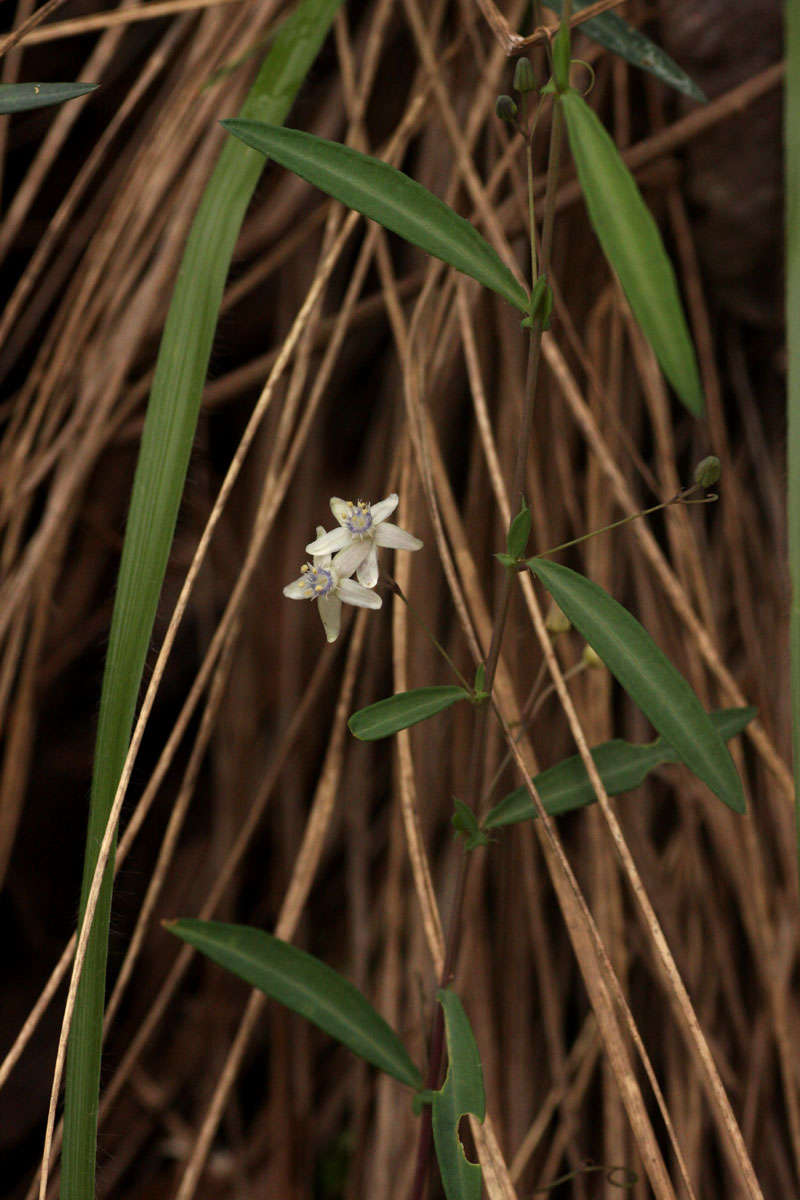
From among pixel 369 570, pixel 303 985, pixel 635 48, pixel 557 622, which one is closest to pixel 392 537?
pixel 369 570

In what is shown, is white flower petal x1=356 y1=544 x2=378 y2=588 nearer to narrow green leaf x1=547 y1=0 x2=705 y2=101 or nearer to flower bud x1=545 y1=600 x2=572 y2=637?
flower bud x1=545 y1=600 x2=572 y2=637

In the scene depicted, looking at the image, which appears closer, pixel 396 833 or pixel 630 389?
pixel 396 833

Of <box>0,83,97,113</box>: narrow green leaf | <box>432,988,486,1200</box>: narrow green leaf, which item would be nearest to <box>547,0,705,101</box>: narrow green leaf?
<box>0,83,97,113</box>: narrow green leaf

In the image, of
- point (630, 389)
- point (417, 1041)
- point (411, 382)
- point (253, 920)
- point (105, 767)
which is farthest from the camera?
point (253, 920)

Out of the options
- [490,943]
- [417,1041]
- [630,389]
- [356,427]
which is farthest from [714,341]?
[417,1041]

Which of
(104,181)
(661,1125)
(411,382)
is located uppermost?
(104,181)

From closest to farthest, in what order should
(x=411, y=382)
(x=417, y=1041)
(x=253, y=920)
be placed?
(x=411, y=382) < (x=417, y=1041) < (x=253, y=920)

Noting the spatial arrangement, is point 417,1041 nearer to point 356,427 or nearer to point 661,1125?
point 661,1125

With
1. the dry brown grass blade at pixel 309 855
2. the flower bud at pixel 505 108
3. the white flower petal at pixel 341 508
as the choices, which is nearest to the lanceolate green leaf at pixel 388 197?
the flower bud at pixel 505 108
